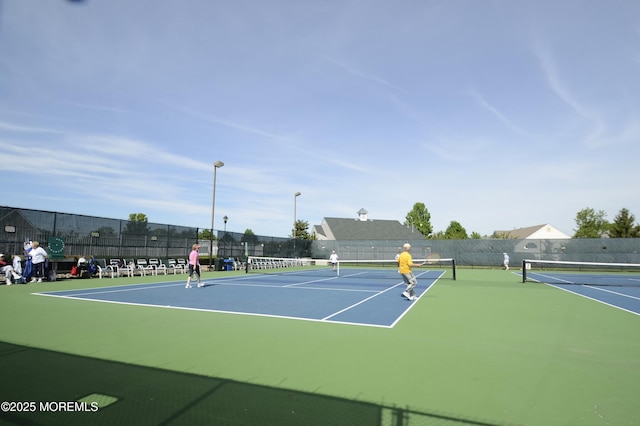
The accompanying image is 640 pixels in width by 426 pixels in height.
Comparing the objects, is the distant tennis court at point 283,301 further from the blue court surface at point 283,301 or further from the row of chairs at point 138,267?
the row of chairs at point 138,267

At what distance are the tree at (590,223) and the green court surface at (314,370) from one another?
77067mm

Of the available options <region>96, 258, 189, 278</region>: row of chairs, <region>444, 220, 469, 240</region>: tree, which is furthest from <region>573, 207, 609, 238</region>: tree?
<region>96, 258, 189, 278</region>: row of chairs

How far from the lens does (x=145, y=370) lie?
4812mm

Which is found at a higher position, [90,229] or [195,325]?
[90,229]

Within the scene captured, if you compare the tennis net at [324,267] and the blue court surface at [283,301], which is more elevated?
the blue court surface at [283,301]

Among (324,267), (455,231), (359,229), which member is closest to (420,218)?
(455,231)

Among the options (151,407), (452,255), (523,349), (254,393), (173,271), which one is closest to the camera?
(151,407)

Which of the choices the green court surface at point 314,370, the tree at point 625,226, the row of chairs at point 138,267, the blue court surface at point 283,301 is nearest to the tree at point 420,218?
the tree at point 625,226

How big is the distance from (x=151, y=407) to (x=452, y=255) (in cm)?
3506

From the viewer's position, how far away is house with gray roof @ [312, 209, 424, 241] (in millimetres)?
59000

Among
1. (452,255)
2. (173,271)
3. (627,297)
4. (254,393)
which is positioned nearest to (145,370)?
(254,393)

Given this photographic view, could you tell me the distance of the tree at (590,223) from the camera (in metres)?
72.0

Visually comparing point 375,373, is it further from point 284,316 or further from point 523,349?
point 284,316

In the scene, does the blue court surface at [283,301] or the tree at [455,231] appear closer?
the blue court surface at [283,301]
